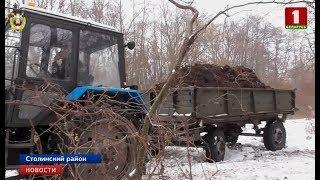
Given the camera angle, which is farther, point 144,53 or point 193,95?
point 144,53

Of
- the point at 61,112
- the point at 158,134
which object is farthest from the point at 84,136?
the point at 158,134

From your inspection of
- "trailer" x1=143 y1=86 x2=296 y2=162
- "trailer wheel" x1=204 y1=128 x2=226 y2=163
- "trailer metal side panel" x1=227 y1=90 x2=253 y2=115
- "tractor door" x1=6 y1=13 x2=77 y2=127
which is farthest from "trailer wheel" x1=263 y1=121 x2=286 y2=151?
"tractor door" x1=6 y1=13 x2=77 y2=127

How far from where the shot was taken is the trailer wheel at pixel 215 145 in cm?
855

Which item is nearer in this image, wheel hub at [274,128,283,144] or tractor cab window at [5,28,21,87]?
tractor cab window at [5,28,21,87]

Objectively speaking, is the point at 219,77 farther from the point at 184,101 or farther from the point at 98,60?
the point at 98,60

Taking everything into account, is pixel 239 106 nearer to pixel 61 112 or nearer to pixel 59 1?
pixel 61 112

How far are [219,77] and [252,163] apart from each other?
2284 millimetres

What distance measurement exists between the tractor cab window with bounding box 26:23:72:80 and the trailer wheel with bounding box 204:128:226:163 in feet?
12.2

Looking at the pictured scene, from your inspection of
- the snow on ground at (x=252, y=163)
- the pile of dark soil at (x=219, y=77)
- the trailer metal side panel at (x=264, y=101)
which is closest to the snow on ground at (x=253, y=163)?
the snow on ground at (x=252, y=163)

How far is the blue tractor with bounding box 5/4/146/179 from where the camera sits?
483 cm

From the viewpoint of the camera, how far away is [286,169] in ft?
24.5

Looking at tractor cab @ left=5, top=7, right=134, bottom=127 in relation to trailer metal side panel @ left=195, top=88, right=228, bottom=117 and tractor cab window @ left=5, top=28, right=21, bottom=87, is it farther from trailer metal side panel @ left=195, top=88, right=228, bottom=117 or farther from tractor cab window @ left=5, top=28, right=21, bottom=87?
trailer metal side panel @ left=195, top=88, right=228, bottom=117

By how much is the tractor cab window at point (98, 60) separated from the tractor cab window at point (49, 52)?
22 centimetres
